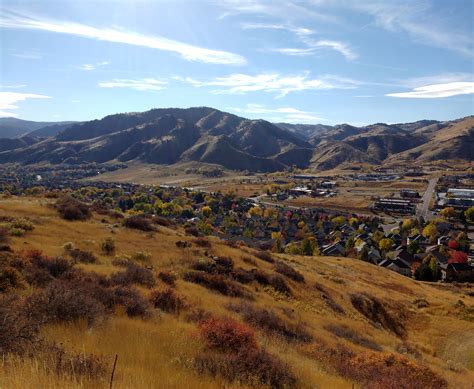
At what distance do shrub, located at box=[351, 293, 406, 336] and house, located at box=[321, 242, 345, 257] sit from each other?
53.8 metres

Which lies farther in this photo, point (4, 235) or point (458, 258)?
point (458, 258)

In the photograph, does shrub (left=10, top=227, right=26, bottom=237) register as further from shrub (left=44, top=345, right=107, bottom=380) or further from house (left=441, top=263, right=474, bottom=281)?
house (left=441, top=263, right=474, bottom=281)

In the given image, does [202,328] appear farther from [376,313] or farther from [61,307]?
[376,313]

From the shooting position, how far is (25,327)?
7.22 m

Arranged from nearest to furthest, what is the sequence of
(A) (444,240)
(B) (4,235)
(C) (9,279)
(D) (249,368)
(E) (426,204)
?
(D) (249,368) < (C) (9,279) < (B) (4,235) < (A) (444,240) < (E) (426,204)

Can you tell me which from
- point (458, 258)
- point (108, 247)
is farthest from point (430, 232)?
point (108, 247)

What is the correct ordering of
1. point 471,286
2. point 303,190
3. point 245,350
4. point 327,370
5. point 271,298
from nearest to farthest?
1. point 245,350
2. point 327,370
3. point 271,298
4. point 471,286
5. point 303,190

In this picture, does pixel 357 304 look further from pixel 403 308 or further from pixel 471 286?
pixel 471 286

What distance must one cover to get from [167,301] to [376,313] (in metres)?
23.4

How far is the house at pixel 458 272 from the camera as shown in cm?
6581

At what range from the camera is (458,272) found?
6706 centimetres

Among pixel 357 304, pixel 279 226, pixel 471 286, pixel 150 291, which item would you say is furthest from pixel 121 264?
pixel 279 226

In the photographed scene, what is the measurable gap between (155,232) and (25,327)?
95.3 ft

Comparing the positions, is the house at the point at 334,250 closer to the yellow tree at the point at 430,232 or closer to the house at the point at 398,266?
the house at the point at 398,266
